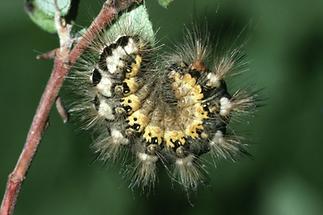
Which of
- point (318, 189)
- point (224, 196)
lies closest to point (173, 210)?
point (224, 196)

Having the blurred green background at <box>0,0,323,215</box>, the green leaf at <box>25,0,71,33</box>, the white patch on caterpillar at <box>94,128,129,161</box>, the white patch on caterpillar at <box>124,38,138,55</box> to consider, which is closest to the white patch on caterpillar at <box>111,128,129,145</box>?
the white patch on caterpillar at <box>94,128,129,161</box>

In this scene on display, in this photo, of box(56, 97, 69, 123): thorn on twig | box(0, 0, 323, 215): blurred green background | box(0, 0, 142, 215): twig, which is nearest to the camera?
box(0, 0, 142, 215): twig

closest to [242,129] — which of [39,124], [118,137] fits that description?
[118,137]

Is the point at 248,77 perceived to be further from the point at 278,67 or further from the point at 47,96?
the point at 47,96

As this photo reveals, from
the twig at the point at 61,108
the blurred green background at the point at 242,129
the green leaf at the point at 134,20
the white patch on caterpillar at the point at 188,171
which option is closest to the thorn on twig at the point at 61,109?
the twig at the point at 61,108

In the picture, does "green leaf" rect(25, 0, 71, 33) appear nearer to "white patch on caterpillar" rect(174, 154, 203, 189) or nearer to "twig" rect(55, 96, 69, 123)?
"twig" rect(55, 96, 69, 123)

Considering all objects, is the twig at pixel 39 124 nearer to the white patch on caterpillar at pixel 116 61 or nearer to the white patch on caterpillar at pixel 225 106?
the white patch on caterpillar at pixel 116 61
